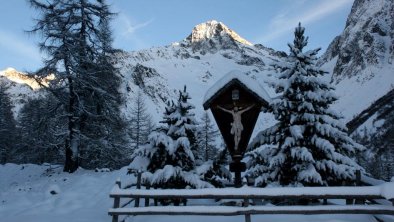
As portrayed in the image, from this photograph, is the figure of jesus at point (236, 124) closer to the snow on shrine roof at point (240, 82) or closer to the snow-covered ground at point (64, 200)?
the snow on shrine roof at point (240, 82)

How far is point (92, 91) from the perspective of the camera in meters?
25.2

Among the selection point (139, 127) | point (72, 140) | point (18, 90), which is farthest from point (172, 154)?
point (18, 90)

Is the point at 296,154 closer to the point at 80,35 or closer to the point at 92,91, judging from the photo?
the point at 92,91

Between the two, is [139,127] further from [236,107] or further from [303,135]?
[236,107]

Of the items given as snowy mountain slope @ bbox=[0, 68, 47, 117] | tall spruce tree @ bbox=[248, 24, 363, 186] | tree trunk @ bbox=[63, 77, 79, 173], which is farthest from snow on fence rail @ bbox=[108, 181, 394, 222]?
snowy mountain slope @ bbox=[0, 68, 47, 117]

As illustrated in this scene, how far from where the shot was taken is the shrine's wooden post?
11.0 m

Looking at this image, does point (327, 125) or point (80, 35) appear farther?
point (80, 35)

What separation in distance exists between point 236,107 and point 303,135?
4720 mm

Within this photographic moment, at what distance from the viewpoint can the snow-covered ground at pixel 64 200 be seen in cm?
1218

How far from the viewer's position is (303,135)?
48.8 ft

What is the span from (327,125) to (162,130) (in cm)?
594

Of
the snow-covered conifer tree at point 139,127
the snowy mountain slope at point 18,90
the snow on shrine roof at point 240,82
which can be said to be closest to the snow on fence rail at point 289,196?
the snow on shrine roof at point 240,82

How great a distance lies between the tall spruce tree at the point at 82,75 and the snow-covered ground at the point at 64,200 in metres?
2.11

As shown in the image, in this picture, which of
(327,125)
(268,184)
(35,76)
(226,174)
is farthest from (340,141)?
(35,76)
